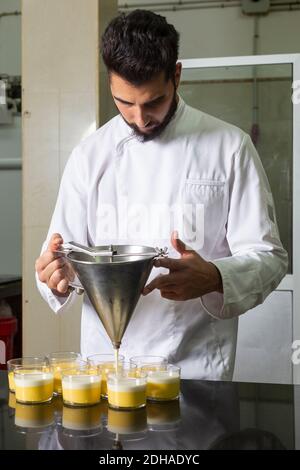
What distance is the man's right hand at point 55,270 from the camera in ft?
5.37

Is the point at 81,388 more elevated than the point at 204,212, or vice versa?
the point at 204,212

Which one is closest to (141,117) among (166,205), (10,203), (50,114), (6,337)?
(166,205)

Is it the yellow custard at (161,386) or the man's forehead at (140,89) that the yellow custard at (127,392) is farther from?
the man's forehead at (140,89)

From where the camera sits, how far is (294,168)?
3104 millimetres

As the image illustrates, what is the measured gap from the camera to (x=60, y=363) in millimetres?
1534

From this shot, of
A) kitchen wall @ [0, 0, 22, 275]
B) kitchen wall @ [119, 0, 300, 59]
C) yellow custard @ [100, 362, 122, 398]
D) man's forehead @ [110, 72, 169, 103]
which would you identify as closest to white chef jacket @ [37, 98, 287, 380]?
man's forehead @ [110, 72, 169, 103]

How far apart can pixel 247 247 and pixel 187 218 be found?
0.64ft

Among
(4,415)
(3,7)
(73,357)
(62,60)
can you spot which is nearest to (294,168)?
(62,60)

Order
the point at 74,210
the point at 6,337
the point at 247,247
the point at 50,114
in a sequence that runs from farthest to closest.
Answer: the point at 6,337 → the point at 50,114 → the point at 74,210 → the point at 247,247

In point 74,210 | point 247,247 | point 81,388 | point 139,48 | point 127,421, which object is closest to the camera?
point 127,421

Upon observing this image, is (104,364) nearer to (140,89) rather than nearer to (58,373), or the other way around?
(58,373)

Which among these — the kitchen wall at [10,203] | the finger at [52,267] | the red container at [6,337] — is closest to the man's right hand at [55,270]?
the finger at [52,267]

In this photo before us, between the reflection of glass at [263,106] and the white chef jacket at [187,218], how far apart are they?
1323 mm

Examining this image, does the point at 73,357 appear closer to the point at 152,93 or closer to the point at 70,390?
the point at 70,390
